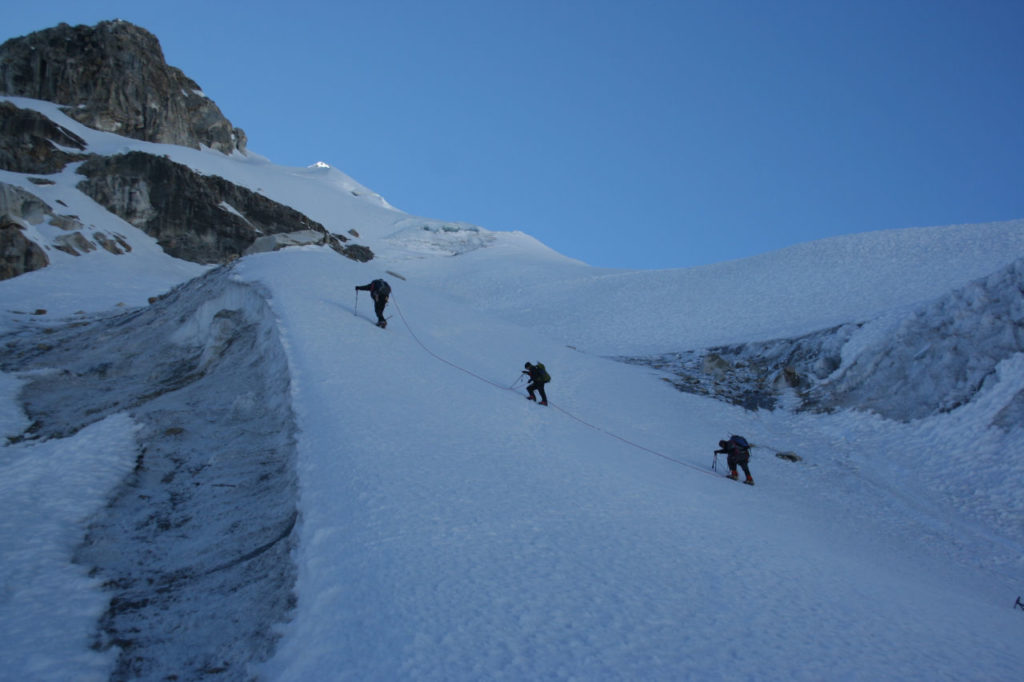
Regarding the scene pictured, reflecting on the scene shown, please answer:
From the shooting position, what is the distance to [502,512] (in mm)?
6266

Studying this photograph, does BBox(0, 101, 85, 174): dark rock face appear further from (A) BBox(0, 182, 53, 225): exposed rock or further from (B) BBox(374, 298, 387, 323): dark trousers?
(B) BBox(374, 298, 387, 323): dark trousers

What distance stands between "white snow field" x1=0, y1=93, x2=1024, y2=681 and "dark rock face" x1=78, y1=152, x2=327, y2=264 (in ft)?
61.6

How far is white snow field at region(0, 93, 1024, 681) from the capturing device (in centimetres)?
413

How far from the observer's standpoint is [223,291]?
599 inches

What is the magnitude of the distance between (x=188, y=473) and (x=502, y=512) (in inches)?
176

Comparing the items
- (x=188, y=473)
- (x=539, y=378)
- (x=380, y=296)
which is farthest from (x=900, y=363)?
(x=188, y=473)

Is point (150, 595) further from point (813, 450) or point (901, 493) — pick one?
point (813, 450)

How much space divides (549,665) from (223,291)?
14.0 m

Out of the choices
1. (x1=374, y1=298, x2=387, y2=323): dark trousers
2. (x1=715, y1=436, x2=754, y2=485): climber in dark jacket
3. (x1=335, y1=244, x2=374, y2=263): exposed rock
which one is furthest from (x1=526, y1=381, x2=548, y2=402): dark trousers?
(x1=335, y1=244, x2=374, y2=263): exposed rock

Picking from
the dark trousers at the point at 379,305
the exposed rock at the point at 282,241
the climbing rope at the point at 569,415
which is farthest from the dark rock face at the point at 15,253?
the dark trousers at the point at 379,305

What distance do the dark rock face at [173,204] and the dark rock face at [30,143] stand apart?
2153mm

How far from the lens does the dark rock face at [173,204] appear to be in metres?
38.2

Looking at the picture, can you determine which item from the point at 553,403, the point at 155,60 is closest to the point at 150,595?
the point at 553,403

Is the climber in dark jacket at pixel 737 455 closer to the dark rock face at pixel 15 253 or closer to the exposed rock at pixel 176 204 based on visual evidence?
the dark rock face at pixel 15 253
